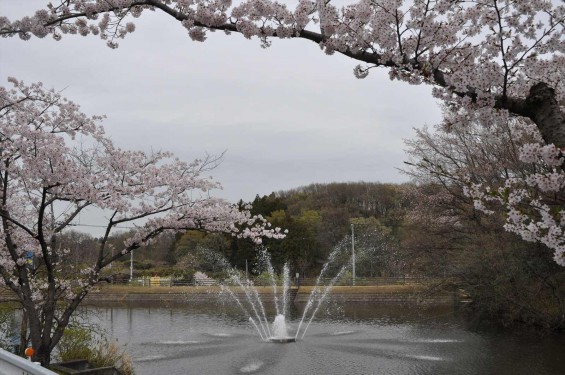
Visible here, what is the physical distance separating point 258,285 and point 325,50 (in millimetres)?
37778

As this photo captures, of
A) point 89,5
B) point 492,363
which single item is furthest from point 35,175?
point 492,363

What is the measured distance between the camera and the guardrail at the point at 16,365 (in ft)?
11.6

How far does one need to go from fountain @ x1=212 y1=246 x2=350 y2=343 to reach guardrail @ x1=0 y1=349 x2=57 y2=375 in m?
13.6

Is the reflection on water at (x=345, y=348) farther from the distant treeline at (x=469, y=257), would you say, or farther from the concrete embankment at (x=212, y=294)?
the concrete embankment at (x=212, y=294)

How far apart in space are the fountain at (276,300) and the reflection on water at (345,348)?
570 millimetres

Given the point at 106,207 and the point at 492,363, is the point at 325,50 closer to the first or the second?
the point at 106,207

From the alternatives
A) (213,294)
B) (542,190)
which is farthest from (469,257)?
(213,294)

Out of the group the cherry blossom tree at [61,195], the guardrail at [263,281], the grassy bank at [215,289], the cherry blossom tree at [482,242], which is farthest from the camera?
the guardrail at [263,281]

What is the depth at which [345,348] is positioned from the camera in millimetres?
15820

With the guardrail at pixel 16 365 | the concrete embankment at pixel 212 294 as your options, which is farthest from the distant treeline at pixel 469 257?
the guardrail at pixel 16 365

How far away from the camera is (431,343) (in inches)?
643

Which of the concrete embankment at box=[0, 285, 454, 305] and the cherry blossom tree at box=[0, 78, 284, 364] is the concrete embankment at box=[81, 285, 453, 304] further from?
the cherry blossom tree at box=[0, 78, 284, 364]

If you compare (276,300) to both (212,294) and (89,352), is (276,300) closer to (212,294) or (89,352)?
(212,294)

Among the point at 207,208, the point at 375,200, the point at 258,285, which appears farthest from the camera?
the point at 375,200
